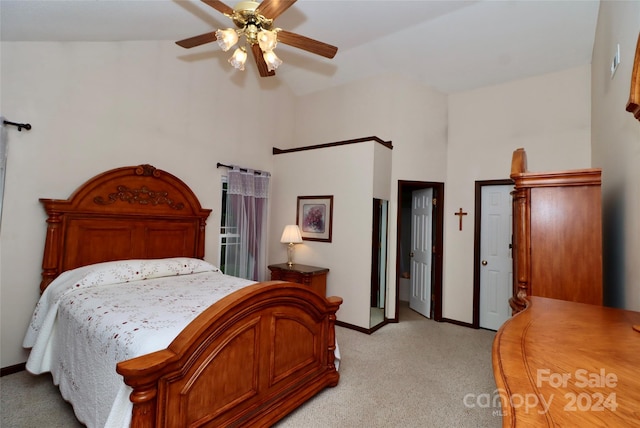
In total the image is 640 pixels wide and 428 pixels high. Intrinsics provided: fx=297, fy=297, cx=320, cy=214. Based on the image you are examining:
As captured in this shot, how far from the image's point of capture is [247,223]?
4.24 metres

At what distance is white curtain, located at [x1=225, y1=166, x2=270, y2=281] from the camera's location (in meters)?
4.09

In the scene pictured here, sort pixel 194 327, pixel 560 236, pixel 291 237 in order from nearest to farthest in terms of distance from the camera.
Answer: pixel 194 327, pixel 560 236, pixel 291 237

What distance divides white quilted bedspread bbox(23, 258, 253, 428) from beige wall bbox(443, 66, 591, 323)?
3.11 m

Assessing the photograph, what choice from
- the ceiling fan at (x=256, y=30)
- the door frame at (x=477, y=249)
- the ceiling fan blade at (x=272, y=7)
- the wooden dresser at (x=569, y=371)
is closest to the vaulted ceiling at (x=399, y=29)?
the ceiling fan at (x=256, y=30)

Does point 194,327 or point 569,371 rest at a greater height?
point 569,371

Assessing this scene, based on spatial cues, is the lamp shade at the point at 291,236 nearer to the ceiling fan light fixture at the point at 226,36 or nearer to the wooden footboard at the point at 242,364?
the wooden footboard at the point at 242,364

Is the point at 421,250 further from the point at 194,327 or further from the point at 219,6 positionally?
the point at 219,6

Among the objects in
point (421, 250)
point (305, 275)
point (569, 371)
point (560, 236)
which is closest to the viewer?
point (569, 371)

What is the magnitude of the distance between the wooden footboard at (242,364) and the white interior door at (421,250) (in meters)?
2.43

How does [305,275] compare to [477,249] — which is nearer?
[305,275]

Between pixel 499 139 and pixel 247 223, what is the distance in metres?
3.64

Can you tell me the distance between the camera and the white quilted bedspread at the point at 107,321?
1540mm

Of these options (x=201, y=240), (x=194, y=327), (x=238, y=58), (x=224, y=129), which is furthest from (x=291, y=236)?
(x=194, y=327)

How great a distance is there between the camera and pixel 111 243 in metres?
2.96
